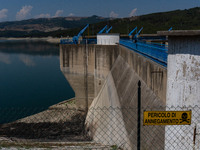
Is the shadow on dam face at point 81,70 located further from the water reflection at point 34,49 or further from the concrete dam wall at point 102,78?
the water reflection at point 34,49

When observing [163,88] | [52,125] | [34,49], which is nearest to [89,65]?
[52,125]

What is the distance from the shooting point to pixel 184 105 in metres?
4.98

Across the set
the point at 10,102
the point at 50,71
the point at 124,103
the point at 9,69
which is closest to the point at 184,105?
the point at 124,103

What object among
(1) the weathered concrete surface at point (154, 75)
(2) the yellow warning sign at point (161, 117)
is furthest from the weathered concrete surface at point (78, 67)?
(2) the yellow warning sign at point (161, 117)

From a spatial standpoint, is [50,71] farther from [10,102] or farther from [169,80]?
[169,80]

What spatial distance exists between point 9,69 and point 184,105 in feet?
159

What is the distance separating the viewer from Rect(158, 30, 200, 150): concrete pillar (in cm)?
481

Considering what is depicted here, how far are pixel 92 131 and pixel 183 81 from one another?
533 inches

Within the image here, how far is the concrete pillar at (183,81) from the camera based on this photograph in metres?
4.81

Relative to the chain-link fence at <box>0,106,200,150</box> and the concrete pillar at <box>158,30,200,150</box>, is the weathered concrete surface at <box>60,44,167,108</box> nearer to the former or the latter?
the chain-link fence at <box>0,106,200,150</box>

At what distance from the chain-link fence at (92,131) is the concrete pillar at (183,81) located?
22mm

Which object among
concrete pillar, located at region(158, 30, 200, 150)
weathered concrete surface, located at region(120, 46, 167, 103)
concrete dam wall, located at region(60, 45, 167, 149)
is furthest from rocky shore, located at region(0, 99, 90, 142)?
concrete pillar, located at region(158, 30, 200, 150)

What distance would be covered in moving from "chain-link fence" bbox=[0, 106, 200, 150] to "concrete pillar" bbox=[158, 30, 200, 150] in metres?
0.02

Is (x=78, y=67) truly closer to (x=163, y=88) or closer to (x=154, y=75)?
(x=154, y=75)
